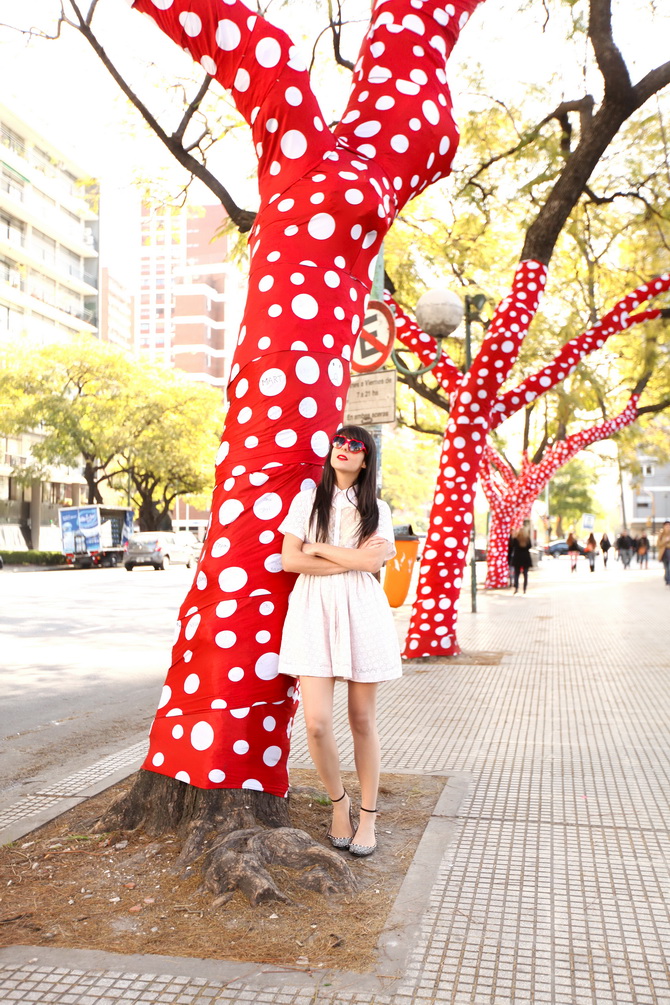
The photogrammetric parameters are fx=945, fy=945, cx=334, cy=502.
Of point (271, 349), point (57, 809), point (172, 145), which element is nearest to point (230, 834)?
point (57, 809)

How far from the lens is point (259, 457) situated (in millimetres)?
4352

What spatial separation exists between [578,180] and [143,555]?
101 feet

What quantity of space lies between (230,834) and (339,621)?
3.13 feet

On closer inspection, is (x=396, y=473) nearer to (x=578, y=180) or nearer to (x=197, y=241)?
(x=197, y=241)

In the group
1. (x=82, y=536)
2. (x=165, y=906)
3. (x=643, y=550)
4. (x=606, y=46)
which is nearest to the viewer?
(x=165, y=906)

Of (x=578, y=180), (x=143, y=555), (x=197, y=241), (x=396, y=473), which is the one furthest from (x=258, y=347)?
(x=197, y=241)

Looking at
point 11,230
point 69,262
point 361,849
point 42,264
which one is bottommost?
point 361,849

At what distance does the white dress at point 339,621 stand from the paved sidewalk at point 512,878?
87 cm

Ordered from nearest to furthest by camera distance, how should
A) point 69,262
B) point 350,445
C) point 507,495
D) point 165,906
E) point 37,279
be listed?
point 165,906 < point 350,445 < point 507,495 < point 37,279 < point 69,262

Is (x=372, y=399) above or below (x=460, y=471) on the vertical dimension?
above

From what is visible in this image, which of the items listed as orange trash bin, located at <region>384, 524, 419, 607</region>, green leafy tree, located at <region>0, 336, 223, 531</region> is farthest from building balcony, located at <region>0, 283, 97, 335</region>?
orange trash bin, located at <region>384, 524, 419, 607</region>

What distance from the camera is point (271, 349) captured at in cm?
443

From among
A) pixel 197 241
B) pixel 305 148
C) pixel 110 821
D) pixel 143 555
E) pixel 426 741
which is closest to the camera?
pixel 110 821

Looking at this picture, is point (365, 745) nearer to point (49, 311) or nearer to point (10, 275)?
point (10, 275)
